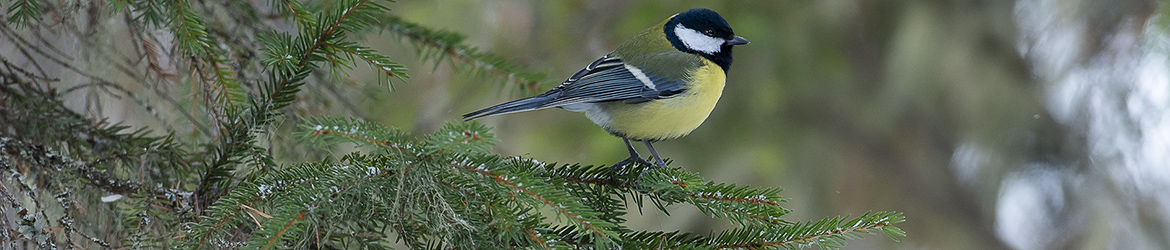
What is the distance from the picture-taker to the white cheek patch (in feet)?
7.07

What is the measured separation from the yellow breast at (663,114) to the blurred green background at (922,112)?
125cm

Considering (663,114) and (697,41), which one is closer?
(663,114)

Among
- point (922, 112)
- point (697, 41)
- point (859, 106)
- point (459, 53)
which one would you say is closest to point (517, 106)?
point (459, 53)

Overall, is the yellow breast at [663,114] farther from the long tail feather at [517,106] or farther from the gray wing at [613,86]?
the long tail feather at [517,106]

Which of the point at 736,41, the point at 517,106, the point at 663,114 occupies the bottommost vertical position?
the point at 517,106

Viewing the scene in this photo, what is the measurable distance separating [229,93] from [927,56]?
9.60ft

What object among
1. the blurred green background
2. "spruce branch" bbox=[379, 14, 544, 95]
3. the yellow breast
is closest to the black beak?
the yellow breast

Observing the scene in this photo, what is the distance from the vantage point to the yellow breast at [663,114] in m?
2.01

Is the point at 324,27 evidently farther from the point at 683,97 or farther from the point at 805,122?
the point at 805,122

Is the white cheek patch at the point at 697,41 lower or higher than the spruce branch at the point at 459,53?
higher

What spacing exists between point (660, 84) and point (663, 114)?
4.3 inches

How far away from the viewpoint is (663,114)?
2.01 meters

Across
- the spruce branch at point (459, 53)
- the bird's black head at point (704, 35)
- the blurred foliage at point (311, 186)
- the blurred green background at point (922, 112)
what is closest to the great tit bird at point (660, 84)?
the bird's black head at point (704, 35)

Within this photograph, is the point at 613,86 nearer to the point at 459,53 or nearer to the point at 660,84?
the point at 660,84
